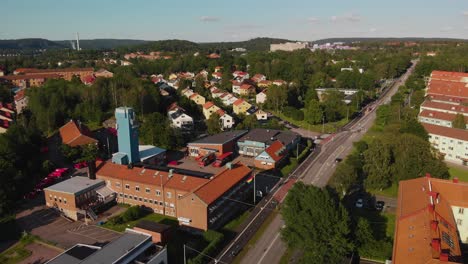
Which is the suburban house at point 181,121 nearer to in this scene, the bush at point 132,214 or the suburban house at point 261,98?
the suburban house at point 261,98

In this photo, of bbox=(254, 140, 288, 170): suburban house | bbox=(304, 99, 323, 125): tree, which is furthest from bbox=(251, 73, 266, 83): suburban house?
bbox=(254, 140, 288, 170): suburban house

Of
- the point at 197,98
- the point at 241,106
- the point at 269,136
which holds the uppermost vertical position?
the point at 197,98

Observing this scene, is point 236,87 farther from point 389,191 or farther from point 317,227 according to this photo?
point 317,227

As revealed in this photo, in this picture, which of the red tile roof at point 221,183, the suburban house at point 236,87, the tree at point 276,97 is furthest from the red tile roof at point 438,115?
the suburban house at point 236,87

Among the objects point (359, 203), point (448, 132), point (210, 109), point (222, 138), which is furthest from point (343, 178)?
point (210, 109)

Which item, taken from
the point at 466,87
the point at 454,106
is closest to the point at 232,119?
the point at 454,106

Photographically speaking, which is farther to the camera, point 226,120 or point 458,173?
point 226,120
